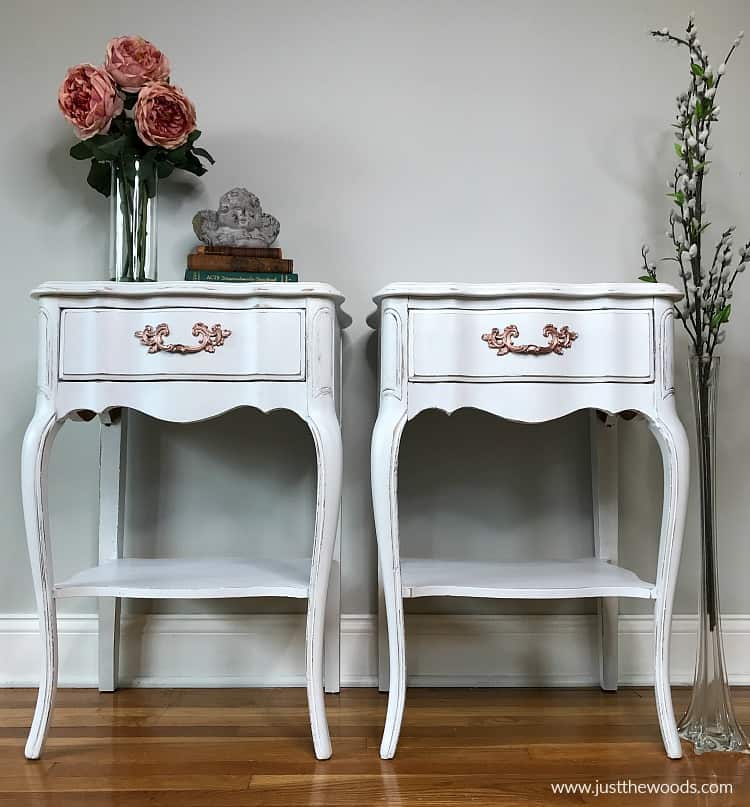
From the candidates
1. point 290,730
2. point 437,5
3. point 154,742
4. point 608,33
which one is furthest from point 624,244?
point 154,742

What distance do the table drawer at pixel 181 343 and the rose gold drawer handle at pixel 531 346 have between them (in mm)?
341

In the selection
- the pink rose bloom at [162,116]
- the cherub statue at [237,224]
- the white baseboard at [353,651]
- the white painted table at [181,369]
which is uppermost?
the pink rose bloom at [162,116]

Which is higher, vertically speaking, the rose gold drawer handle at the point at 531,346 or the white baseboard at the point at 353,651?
the rose gold drawer handle at the point at 531,346

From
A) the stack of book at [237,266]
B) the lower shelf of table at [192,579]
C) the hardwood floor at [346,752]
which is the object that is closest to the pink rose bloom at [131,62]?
the stack of book at [237,266]

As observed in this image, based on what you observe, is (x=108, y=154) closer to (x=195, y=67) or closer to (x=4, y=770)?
(x=195, y=67)

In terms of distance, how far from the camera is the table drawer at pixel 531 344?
58.5 inches

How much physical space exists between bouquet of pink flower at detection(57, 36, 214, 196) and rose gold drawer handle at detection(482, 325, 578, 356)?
0.78 meters

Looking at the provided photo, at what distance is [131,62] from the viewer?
170 cm

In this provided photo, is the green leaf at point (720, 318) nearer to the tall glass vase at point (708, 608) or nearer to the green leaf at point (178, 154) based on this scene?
the tall glass vase at point (708, 608)

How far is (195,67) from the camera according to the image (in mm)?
1983

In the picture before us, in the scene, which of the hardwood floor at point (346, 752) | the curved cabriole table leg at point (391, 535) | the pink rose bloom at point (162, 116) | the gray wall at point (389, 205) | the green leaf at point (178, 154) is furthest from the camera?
the gray wall at point (389, 205)

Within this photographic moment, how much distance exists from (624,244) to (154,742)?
1.46 meters

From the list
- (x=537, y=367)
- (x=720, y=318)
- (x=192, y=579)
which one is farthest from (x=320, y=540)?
(x=720, y=318)

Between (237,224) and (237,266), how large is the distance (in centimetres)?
10
